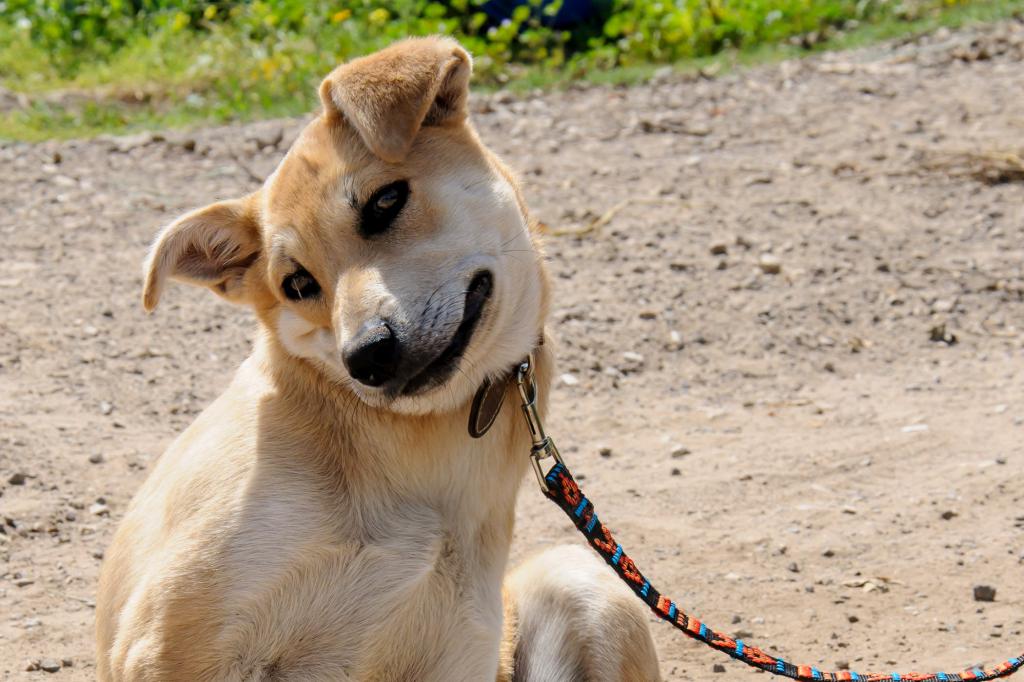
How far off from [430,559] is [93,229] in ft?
15.8

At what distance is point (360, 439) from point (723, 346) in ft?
10.8

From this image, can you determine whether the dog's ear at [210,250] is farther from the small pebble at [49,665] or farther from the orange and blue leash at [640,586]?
the small pebble at [49,665]

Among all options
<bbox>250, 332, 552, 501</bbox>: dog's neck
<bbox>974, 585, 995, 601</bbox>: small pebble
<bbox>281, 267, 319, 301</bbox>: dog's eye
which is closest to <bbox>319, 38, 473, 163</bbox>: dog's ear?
<bbox>281, 267, 319, 301</bbox>: dog's eye

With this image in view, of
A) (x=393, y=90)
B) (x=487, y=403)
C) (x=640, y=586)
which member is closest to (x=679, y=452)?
(x=640, y=586)

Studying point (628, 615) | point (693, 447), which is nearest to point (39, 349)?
point (693, 447)

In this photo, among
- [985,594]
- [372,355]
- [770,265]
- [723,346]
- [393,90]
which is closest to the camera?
[372,355]

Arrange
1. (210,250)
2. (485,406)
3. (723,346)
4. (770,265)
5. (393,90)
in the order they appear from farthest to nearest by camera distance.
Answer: (770,265), (723,346), (210,250), (485,406), (393,90)

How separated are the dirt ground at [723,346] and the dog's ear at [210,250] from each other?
1323mm

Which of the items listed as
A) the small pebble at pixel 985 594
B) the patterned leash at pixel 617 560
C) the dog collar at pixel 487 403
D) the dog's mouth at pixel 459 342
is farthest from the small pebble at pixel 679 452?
the dog's mouth at pixel 459 342

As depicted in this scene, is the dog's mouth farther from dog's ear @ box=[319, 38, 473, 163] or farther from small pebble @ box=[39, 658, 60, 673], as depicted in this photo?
small pebble @ box=[39, 658, 60, 673]

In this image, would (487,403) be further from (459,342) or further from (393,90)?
(393,90)

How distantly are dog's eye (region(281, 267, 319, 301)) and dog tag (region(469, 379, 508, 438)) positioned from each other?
53 cm

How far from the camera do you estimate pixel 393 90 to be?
10.6ft

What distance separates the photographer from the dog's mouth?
10.1ft
